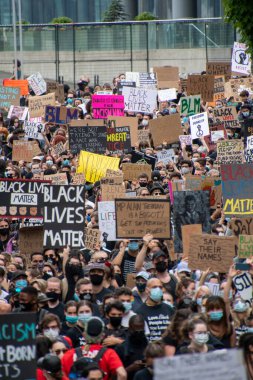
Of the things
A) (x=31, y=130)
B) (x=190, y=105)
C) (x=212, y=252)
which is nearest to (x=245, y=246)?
(x=212, y=252)

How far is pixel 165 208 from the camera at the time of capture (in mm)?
15969

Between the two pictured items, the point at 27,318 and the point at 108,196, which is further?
the point at 108,196

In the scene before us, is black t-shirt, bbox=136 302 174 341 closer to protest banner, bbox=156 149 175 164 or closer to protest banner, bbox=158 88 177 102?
protest banner, bbox=156 149 175 164

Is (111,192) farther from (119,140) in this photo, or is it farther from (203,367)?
(203,367)

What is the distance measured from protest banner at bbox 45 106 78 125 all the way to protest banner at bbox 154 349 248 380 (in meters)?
20.9

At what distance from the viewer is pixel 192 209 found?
1609 cm

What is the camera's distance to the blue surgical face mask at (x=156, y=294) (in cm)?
1193

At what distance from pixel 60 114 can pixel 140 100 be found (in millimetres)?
1881

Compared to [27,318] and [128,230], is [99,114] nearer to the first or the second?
[128,230]

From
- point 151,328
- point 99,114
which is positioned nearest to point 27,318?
point 151,328

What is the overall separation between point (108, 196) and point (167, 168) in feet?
11.2

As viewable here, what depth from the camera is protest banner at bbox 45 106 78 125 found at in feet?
92.9

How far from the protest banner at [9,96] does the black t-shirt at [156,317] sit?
20071 millimetres

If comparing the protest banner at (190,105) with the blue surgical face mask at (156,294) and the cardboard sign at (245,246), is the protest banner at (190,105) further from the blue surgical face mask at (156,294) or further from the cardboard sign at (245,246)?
the blue surgical face mask at (156,294)
